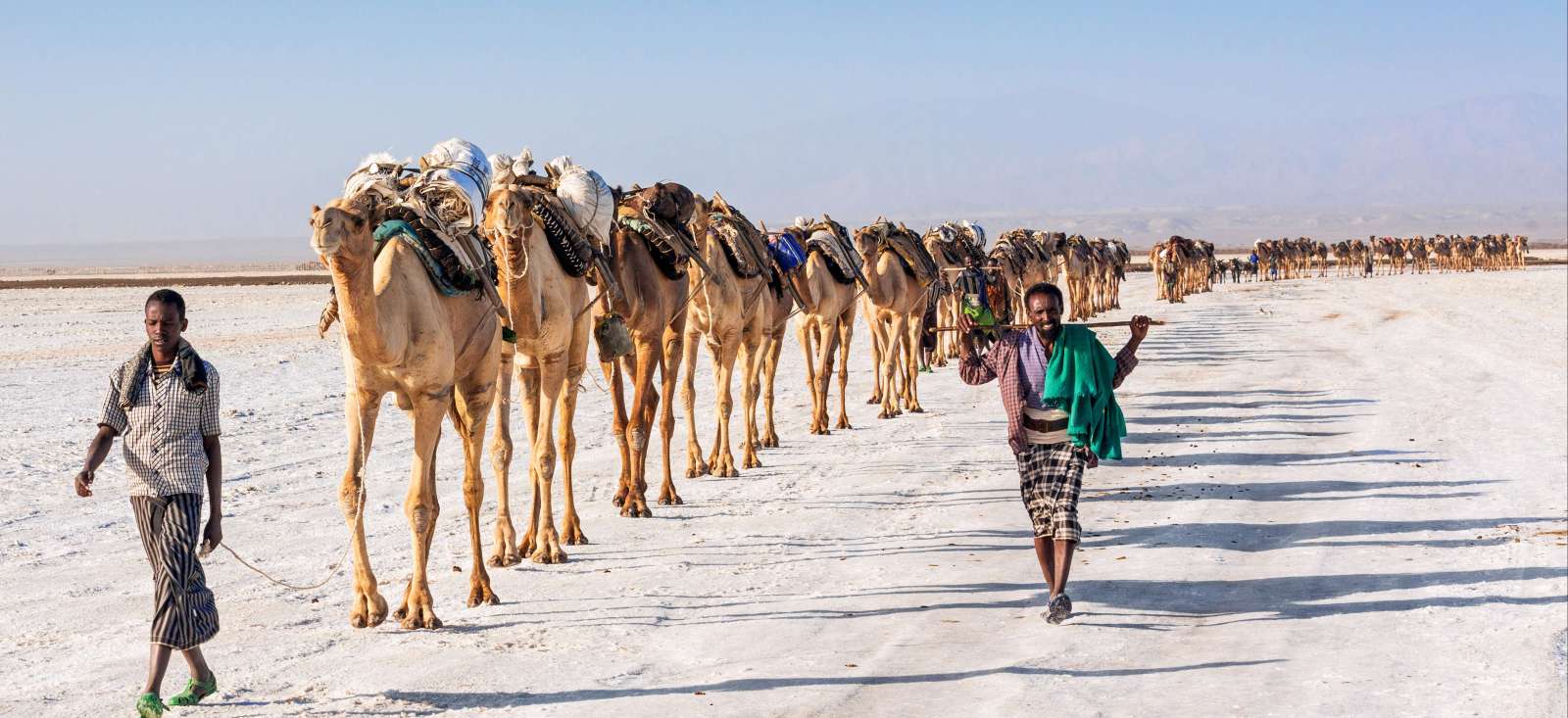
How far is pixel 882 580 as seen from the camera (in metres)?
9.33

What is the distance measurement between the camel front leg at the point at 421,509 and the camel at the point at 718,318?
5.48 m

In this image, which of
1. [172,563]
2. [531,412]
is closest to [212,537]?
[172,563]

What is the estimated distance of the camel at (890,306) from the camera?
19.1 m

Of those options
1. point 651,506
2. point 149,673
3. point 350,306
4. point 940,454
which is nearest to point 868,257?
point 940,454

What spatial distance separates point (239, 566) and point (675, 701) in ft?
13.3

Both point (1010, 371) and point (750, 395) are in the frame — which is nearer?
point (1010, 371)

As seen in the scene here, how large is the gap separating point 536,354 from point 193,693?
3746mm

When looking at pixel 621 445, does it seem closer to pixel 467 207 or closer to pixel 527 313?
pixel 527 313

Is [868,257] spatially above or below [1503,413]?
above

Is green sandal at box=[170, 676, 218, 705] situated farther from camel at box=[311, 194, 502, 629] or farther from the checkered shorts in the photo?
the checkered shorts

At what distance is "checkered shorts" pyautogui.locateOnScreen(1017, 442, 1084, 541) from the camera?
822 cm

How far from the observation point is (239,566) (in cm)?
954

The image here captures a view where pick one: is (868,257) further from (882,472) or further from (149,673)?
(149,673)

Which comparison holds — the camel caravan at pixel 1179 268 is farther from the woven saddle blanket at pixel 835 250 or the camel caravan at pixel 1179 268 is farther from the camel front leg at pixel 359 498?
the camel front leg at pixel 359 498
